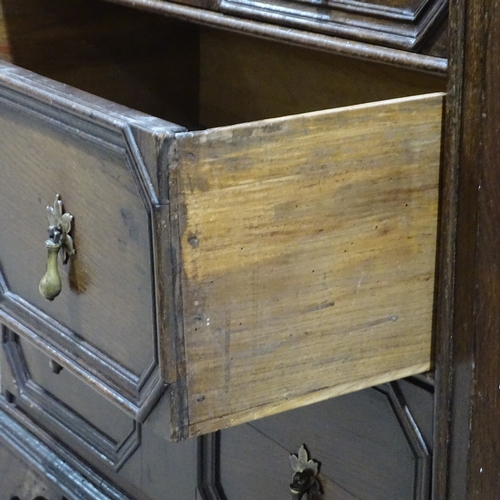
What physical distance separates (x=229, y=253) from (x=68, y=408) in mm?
721

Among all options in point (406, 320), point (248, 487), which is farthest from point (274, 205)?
point (248, 487)

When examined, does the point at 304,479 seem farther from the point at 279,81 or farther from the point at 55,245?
the point at 279,81

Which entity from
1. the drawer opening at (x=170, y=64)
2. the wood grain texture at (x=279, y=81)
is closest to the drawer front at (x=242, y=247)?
the wood grain texture at (x=279, y=81)

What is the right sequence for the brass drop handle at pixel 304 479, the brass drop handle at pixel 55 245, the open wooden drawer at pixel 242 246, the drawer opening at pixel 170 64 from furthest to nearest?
the drawer opening at pixel 170 64
the brass drop handle at pixel 304 479
the brass drop handle at pixel 55 245
the open wooden drawer at pixel 242 246

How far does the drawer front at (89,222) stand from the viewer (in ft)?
1.92

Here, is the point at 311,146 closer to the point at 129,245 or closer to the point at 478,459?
the point at 129,245

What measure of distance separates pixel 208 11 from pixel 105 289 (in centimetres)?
29

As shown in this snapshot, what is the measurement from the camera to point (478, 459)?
28.6 inches

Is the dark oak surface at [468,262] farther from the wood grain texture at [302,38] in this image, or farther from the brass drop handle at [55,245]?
the brass drop handle at [55,245]

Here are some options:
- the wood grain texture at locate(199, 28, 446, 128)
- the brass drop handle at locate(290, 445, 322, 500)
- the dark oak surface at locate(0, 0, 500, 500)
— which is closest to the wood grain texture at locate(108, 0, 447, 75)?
the dark oak surface at locate(0, 0, 500, 500)

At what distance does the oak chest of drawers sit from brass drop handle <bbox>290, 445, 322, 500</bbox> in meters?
0.02

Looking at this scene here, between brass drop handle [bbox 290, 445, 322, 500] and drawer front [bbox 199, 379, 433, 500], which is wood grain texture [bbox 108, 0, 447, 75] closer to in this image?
drawer front [bbox 199, 379, 433, 500]

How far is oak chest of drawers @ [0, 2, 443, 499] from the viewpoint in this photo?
55 cm

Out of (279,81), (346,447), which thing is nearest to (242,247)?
(346,447)
